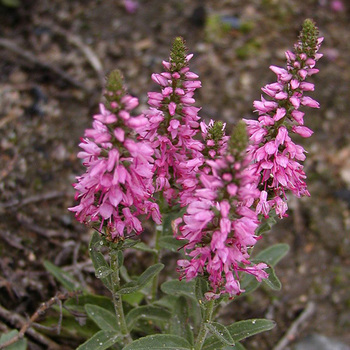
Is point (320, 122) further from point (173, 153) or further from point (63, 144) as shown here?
point (173, 153)

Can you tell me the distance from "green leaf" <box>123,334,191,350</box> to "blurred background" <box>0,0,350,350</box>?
134 centimetres

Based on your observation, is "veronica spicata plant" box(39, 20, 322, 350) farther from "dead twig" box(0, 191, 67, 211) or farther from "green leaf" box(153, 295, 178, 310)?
"dead twig" box(0, 191, 67, 211)

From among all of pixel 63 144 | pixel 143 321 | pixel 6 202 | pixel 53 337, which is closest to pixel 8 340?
pixel 53 337

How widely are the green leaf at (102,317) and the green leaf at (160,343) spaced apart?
494 millimetres

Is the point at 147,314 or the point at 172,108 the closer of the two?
the point at 172,108

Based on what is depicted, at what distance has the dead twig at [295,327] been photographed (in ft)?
17.4

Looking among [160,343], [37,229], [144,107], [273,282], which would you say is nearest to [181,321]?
[160,343]

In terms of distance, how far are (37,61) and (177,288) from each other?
457 centimetres

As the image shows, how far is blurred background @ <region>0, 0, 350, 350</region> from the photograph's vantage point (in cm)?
545

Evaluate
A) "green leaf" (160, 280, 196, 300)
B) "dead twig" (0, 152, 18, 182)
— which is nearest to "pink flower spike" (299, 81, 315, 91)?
"green leaf" (160, 280, 196, 300)

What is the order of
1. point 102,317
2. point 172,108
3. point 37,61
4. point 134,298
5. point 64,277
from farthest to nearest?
point 37,61 → point 134,298 → point 64,277 → point 102,317 → point 172,108

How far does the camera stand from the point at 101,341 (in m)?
3.82

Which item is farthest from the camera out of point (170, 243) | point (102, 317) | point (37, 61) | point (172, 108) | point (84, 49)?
point (84, 49)

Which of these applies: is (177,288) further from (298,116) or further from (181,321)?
(298,116)
